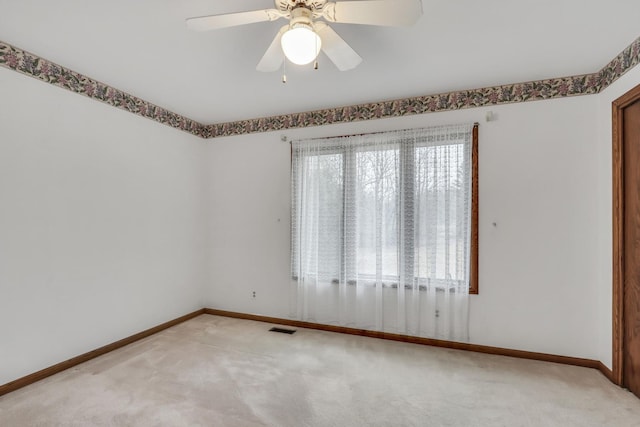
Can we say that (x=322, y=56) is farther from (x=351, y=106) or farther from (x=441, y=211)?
(x=441, y=211)

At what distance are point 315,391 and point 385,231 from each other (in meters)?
1.66

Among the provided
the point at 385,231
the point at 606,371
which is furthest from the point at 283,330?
the point at 606,371

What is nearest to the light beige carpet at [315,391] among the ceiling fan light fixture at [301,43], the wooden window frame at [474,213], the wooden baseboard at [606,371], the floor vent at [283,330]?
the wooden baseboard at [606,371]

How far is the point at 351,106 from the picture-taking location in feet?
11.4

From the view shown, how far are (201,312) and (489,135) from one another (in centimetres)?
404

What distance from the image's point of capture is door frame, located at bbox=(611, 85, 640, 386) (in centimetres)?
238

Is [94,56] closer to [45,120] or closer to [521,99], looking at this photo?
[45,120]

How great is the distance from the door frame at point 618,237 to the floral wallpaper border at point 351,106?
34 centimetres

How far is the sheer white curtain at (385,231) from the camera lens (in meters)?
3.01

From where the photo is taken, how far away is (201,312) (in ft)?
13.6

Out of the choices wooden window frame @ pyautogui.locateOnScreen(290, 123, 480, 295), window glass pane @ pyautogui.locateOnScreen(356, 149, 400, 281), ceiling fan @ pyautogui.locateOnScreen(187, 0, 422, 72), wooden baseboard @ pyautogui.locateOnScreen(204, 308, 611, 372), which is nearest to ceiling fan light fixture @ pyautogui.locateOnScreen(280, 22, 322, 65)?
ceiling fan @ pyautogui.locateOnScreen(187, 0, 422, 72)

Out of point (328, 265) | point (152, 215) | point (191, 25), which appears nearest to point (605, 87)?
point (328, 265)

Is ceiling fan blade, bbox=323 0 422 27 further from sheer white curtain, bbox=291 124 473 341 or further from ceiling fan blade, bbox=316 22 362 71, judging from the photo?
sheer white curtain, bbox=291 124 473 341

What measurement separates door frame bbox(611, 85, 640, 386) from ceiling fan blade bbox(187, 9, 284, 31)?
8.79 feet
